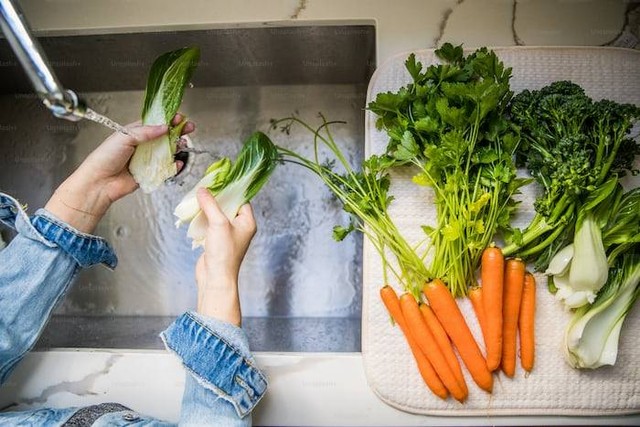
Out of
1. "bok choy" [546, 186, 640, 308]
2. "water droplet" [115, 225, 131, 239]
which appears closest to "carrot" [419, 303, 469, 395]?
"bok choy" [546, 186, 640, 308]

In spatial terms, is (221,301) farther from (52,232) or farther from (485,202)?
(485,202)

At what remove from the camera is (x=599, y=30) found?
101 cm

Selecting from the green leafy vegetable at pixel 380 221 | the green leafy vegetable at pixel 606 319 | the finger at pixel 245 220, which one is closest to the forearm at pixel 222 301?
the finger at pixel 245 220

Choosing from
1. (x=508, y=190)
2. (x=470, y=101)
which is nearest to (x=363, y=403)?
(x=508, y=190)

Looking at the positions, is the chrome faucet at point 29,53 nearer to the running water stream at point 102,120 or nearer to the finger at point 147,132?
the running water stream at point 102,120

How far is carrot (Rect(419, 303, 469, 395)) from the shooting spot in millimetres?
929

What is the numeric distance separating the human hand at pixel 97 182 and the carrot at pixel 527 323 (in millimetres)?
726

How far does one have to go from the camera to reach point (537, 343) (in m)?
0.94

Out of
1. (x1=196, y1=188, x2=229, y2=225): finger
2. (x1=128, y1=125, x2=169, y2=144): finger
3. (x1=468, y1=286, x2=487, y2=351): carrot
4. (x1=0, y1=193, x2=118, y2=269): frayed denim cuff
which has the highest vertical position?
(x1=128, y1=125, x2=169, y2=144): finger

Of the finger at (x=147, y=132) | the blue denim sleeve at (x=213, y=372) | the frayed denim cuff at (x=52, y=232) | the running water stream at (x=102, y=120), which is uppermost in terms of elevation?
the finger at (x=147, y=132)

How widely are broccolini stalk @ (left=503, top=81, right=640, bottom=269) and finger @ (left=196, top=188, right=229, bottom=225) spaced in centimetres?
52

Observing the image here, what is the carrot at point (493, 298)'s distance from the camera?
0.90 metres

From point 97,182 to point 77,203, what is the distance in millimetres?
54

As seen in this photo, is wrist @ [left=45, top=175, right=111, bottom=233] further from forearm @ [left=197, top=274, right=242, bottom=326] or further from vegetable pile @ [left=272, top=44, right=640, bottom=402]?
vegetable pile @ [left=272, top=44, right=640, bottom=402]
